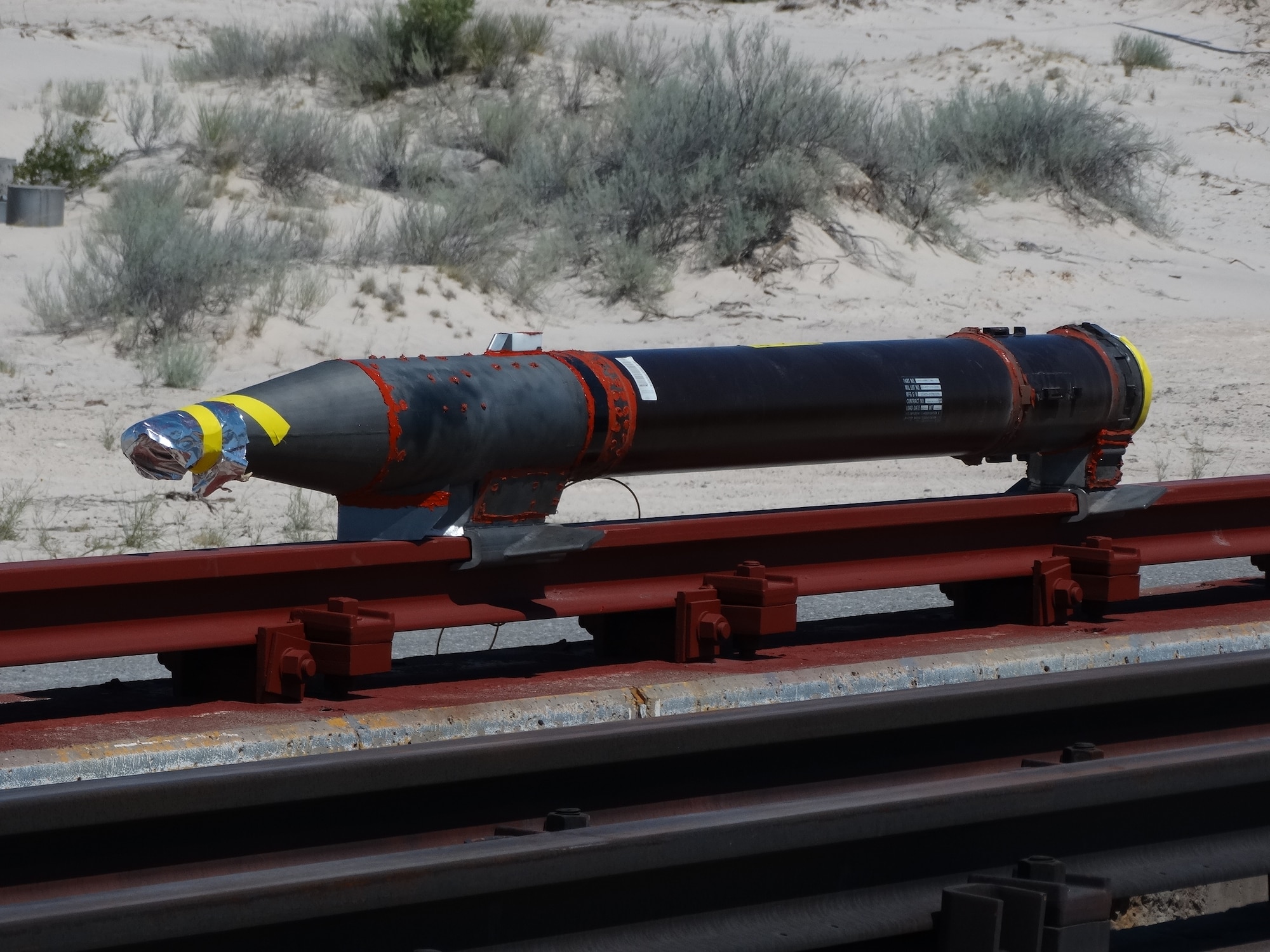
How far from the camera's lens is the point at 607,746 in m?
3.94

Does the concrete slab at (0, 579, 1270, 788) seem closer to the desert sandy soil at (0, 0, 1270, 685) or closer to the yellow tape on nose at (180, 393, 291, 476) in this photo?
the yellow tape on nose at (180, 393, 291, 476)

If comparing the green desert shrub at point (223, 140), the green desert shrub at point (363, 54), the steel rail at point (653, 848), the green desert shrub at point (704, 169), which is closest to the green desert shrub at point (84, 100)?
the green desert shrub at point (363, 54)

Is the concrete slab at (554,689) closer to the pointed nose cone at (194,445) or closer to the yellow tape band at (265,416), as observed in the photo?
the pointed nose cone at (194,445)

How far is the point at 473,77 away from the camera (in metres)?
26.0

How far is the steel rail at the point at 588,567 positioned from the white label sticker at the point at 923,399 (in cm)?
33

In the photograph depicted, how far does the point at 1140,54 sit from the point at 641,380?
3016cm

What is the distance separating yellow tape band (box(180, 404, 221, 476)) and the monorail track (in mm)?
1463

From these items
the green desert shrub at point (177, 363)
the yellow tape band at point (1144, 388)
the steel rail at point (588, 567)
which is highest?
the yellow tape band at point (1144, 388)

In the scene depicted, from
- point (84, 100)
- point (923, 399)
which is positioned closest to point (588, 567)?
point (923, 399)

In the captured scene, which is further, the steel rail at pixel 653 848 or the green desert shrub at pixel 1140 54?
the green desert shrub at pixel 1140 54

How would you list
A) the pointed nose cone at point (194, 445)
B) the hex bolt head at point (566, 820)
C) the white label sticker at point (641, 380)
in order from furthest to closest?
1. the white label sticker at point (641, 380)
2. the pointed nose cone at point (194, 445)
3. the hex bolt head at point (566, 820)

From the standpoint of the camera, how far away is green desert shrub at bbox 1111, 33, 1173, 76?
32781 millimetres

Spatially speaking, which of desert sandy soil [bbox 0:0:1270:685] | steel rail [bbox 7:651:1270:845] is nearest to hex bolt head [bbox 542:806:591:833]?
steel rail [bbox 7:651:1270:845]

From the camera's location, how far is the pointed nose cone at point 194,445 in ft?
15.8
